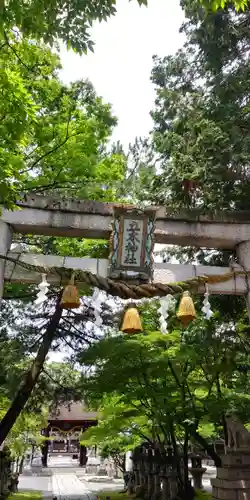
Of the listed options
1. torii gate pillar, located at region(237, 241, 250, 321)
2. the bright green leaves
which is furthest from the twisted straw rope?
the bright green leaves

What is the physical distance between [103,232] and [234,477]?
673cm

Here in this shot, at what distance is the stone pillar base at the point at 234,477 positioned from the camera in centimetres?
1004

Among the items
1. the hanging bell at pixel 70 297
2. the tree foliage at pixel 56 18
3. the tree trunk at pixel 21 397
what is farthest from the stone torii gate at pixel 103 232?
the tree trunk at pixel 21 397

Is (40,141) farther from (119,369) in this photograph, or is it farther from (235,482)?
(235,482)

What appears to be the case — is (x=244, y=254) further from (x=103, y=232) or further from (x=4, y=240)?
(x=4, y=240)

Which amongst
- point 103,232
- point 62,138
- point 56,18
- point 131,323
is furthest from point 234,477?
point 56,18

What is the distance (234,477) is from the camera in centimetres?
1020

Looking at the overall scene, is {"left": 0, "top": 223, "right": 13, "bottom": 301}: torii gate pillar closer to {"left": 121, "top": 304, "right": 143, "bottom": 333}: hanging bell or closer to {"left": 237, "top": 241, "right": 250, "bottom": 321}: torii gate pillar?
{"left": 121, "top": 304, "right": 143, "bottom": 333}: hanging bell

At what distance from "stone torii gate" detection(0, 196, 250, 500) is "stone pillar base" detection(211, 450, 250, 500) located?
4.85m

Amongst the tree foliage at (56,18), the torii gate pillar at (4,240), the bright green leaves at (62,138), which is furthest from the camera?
the bright green leaves at (62,138)

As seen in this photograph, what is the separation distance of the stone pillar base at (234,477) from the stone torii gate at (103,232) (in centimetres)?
485

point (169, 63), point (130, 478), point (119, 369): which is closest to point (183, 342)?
point (119, 369)

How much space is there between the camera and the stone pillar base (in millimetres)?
10039

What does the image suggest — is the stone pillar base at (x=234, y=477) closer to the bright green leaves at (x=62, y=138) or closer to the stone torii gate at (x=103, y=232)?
the stone torii gate at (x=103, y=232)
